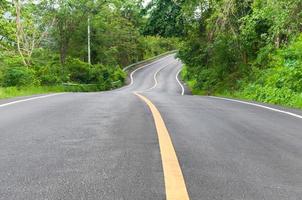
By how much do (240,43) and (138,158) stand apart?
2114cm

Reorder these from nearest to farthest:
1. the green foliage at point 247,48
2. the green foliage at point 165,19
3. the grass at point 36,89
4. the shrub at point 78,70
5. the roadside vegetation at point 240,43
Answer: the green foliage at point 247,48, the roadside vegetation at point 240,43, the grass at point 36,89, the green foliage at point 165,19, the shrub at point 78,70

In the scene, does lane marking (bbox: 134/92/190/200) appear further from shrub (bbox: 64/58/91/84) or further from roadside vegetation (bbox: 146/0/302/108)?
shrub (bbox: 64/58/91/84)

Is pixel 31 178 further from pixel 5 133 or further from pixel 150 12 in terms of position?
pixel 150 12

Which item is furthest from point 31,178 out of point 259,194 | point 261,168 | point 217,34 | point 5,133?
point 217,34

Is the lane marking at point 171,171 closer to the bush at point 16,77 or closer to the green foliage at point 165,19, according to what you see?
the bush at point 16,77

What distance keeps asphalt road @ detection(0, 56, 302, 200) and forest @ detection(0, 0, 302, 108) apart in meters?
8.04

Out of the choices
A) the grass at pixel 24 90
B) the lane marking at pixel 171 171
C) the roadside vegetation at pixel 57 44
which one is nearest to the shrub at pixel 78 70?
the roadside vegetation at pixel 57 44

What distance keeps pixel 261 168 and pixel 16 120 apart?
450cm

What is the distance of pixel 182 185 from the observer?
3.37 m

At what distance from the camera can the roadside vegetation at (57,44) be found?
26562 mm

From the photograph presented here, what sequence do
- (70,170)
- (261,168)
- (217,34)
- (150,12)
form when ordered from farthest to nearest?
1. (150,12)
2. (217,34)
3. (261,168)
4. (70,170)

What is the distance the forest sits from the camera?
17391 mm

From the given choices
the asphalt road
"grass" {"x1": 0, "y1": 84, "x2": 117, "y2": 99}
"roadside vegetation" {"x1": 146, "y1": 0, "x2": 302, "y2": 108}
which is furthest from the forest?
the asphalt road

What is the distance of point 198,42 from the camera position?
98.9 feet
